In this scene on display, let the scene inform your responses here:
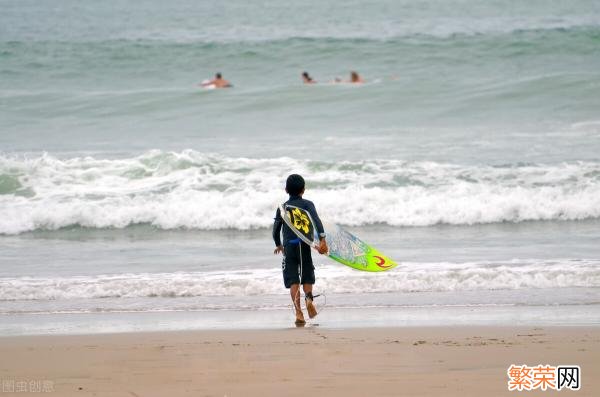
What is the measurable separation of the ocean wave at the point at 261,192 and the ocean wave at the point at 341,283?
3245 millimetres

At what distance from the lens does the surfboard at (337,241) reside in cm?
656

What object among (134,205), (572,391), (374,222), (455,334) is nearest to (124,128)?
(134,205)

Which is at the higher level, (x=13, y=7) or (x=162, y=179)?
(x=13, y=7)

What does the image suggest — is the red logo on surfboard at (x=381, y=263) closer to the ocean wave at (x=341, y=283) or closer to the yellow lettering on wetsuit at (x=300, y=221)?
the ocean wave at (x=341, y=283)

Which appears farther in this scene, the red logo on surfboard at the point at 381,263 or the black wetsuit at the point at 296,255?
the red logo on surfboard at the point at 381,263

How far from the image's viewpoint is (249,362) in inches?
206

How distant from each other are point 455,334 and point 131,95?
17786mm

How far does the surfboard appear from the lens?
21.5ft

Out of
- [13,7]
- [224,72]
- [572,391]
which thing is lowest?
[572,391]

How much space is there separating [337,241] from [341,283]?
1000 mm

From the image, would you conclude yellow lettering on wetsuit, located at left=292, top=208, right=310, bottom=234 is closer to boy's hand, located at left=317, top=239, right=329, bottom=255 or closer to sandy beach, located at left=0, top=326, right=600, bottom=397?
boy's hand, located at left=317, top=239, right=329, bottom=255

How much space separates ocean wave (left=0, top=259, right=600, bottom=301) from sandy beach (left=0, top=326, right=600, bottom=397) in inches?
67.1

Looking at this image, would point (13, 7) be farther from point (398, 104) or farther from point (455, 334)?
point (455, 334)

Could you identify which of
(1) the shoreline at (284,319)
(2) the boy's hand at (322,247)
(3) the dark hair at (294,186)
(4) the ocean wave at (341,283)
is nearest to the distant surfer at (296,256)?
(3) the dark hair at (294,186)
